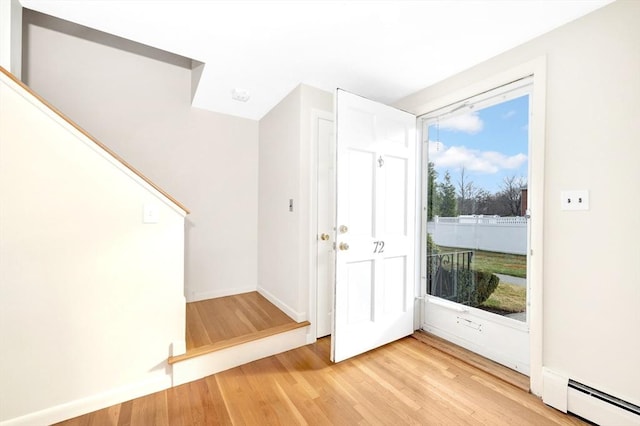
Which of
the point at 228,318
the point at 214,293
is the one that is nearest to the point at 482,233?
the point at 228,318

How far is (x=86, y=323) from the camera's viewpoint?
153 centimetres

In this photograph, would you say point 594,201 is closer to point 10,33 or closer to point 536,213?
point 536,213

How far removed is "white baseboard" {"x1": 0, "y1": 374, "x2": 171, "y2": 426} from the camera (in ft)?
4.57

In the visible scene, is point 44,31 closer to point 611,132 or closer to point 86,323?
point 86,323

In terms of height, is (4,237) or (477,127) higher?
(477,127)

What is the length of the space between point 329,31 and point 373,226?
1445mm

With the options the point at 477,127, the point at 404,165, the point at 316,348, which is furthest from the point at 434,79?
the point at 316,348

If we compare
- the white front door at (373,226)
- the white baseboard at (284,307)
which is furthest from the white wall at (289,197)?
the white front door at (373,226)

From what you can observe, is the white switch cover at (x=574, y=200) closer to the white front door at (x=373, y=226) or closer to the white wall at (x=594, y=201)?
the white wall at (x=594, y=201)

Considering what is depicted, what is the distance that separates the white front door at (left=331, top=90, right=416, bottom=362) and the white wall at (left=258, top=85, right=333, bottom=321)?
0.47 meters

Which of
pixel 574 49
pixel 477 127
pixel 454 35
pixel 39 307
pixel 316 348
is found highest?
pixel 454 35

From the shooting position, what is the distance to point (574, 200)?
1515 mm

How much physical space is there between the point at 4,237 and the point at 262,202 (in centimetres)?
208

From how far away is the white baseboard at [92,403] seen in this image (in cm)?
139
